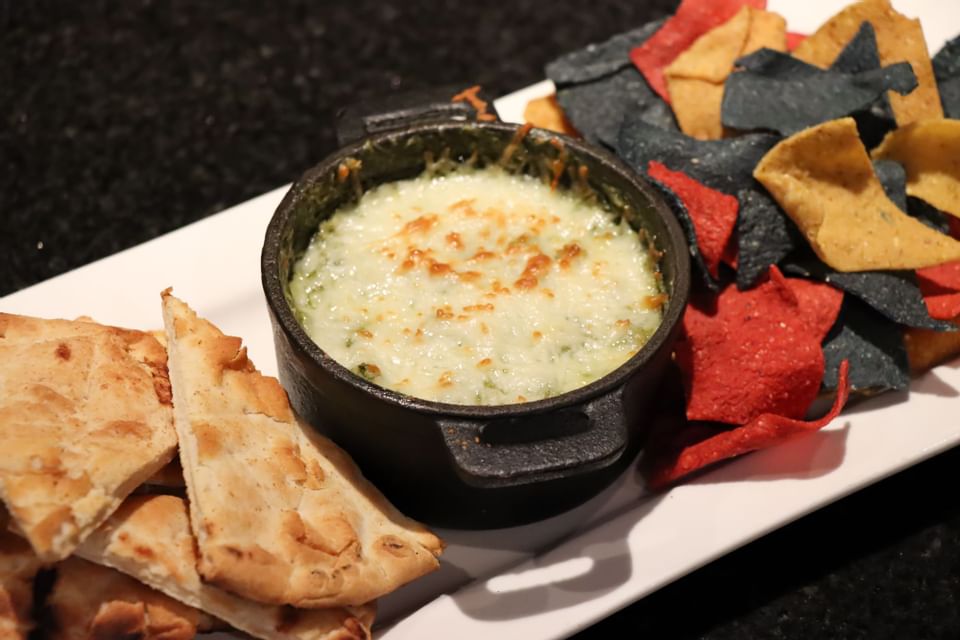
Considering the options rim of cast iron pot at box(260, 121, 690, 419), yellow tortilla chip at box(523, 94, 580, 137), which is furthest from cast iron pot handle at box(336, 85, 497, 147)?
yellow tortilla chip at box(523, 94, 580, 137)

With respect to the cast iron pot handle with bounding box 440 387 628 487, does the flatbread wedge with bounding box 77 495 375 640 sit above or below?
below

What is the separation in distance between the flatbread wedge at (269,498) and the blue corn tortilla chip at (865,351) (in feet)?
3.06

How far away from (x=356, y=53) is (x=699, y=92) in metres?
1.25

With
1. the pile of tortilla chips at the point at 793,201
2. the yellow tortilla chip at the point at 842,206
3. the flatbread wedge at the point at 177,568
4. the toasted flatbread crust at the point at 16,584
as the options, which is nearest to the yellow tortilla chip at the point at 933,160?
the pile of tortilla chips at the point at 793,201

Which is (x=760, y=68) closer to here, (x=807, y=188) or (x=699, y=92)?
(x=699, y=92)

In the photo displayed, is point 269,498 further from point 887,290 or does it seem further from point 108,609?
point 887,290

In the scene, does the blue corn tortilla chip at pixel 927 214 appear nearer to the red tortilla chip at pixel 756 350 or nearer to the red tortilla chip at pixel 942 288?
the red tortilla chip at pixel 942 288

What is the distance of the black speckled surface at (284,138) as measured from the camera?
1981 mm

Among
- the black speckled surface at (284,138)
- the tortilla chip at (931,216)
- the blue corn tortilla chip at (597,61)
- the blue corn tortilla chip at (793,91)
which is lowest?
the black speckled surface at (284,138)

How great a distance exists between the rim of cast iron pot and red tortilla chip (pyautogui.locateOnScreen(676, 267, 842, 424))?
200mm

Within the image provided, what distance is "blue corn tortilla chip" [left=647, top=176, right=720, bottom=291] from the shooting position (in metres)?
2.13

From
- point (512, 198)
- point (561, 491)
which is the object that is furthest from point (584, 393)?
point (512, 198)

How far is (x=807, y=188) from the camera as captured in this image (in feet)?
7.28

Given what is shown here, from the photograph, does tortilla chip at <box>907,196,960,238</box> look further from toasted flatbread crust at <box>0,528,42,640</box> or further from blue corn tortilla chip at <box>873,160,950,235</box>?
toasted flatbread crust at <box>0,528,42,640</box>
